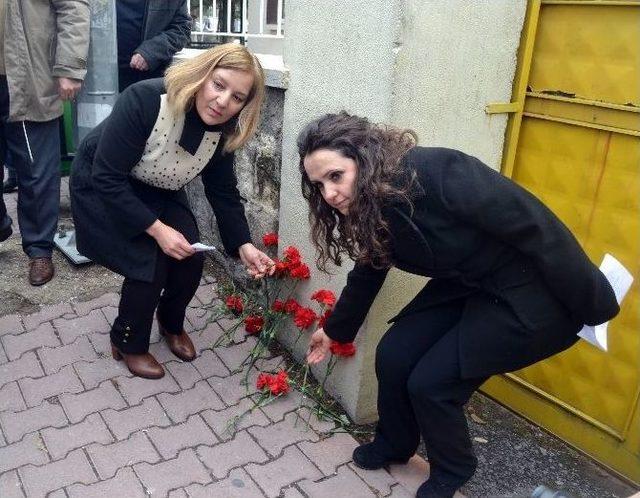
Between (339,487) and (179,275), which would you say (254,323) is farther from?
(339,487)

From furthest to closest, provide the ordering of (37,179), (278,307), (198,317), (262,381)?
(37,179), (198,317), (278,307), (262,381)

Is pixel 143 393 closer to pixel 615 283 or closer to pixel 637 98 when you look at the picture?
pixel 615 283

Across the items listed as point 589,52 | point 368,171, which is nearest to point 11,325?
point 368,171

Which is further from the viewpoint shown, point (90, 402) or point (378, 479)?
point (90, 402)

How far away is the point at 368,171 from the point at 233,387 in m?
1.40

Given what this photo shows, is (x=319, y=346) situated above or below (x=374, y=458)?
above

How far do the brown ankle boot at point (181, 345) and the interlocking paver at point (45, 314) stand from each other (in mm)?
581

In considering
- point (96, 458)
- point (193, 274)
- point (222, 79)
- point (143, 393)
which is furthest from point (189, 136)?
point (96, 458)

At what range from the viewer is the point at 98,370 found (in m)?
2.83

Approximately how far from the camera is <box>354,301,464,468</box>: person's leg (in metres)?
2.17

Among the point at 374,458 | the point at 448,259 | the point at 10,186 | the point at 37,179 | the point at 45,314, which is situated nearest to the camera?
the point at 448,259

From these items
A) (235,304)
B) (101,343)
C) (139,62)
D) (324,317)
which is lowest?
(101,343)

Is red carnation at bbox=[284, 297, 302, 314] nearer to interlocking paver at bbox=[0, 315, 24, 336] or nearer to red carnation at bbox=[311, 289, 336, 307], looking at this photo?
red carnation at bbox=[311, 289, 336, 307]

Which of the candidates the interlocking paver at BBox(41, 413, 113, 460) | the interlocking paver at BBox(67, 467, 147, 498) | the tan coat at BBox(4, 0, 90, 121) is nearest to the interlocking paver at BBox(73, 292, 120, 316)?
the interlocking paver at BBox(41, 413, 113, 460)
